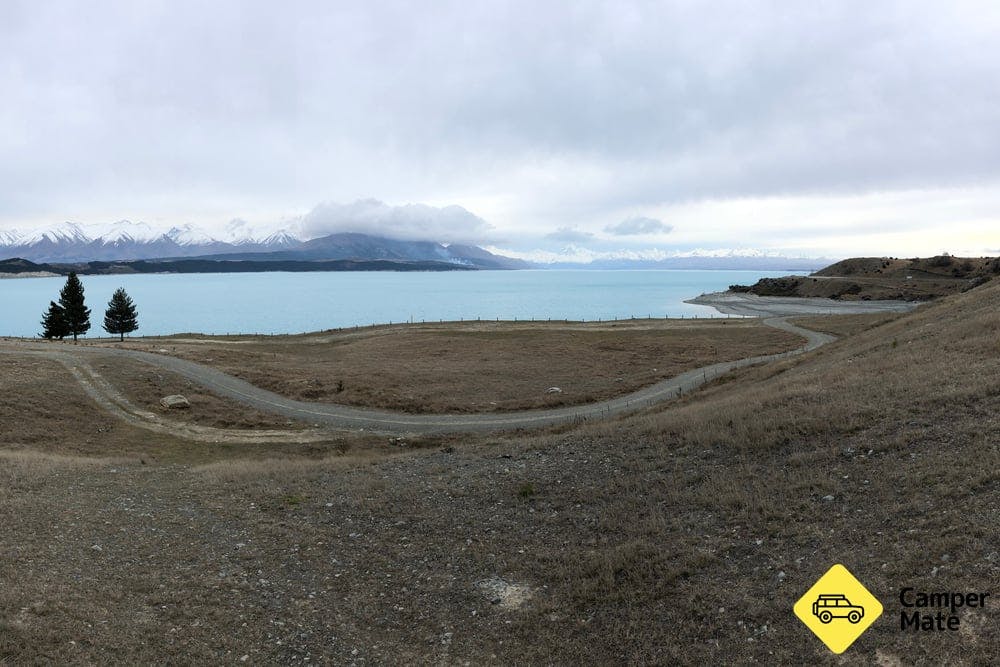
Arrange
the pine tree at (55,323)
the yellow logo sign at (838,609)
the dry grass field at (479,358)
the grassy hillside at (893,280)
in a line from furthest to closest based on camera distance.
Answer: the grassy hillside at (893,280), the pine tree at (55,323), the dry grass field at (479,358), the yellow logo sign at (838,609)

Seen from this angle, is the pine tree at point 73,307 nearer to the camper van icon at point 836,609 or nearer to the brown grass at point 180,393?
the brown grass at point 180,393

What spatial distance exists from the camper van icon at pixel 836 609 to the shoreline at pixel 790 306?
9512 cm

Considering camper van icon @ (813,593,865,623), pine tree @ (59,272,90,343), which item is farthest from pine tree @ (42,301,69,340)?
camper van icon @ (813,593,865,623)

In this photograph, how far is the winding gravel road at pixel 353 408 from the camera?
2920cm

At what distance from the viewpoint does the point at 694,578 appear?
920cm

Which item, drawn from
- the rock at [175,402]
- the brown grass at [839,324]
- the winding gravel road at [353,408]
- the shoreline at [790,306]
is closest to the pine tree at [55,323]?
the winding gravel road at [353,408]

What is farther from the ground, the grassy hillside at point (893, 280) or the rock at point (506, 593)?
the grassy hillside at point (893, 280)

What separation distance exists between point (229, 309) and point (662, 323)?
454 feet

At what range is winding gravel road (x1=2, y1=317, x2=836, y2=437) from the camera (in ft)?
95.8

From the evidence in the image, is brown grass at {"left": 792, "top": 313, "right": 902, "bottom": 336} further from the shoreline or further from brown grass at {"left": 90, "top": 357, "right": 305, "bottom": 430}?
brown grass at {"left": 90, "top": 357, "right": 305, "bottom": 430}

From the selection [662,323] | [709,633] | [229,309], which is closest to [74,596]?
[709,633]

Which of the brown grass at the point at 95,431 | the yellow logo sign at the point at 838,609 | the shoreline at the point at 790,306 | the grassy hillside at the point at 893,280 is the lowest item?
the brown grass at the point at 95,431

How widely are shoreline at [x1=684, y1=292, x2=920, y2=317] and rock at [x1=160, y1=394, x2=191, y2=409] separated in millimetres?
91607

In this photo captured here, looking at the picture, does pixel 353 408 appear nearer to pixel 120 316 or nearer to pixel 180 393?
pixel 180 393
